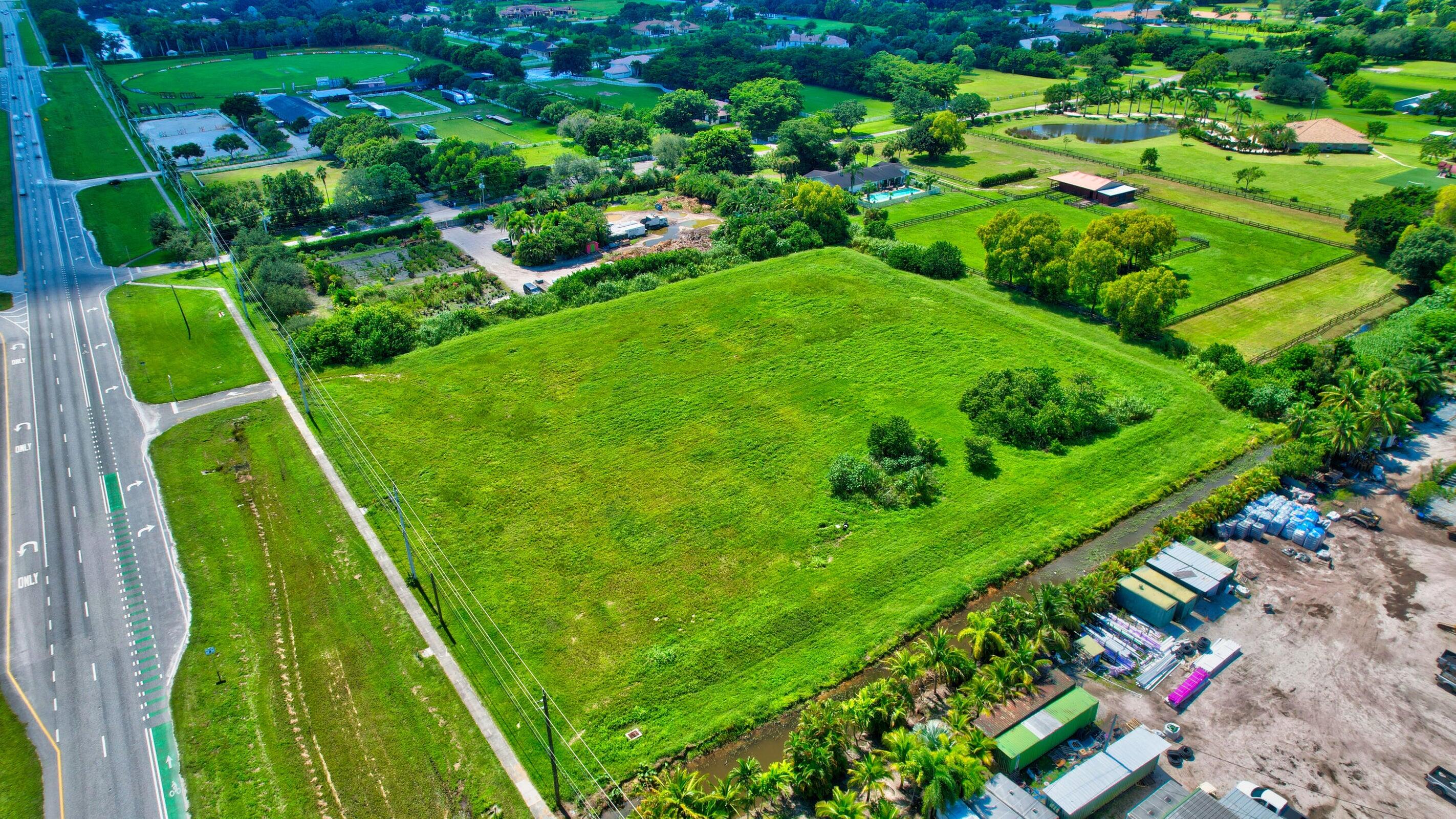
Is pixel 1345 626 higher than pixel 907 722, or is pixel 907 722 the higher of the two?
pixel 1345 626

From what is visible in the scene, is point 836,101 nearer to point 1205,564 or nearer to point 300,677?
point 1205,564

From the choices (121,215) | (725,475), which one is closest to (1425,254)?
(725,475)

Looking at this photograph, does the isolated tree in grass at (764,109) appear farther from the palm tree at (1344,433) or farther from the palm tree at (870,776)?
the palm tree at (870,776)

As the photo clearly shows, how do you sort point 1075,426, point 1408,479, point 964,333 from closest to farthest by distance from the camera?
point 1408,479 < point 1075,426 < point 964,333

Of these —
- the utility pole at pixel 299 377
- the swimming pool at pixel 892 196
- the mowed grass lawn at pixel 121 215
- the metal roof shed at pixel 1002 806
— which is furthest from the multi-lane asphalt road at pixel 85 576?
the swimming pool at pixel 892 196

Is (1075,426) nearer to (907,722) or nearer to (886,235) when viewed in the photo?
(907,722)

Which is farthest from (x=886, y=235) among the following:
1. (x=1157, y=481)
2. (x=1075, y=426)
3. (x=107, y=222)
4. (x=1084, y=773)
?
(x=107, y=222)

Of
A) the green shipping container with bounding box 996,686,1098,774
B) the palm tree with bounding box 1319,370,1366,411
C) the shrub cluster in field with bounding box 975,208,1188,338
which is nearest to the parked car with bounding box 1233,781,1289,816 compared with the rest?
the green shipping container with bounding box 996,686,1098,774
